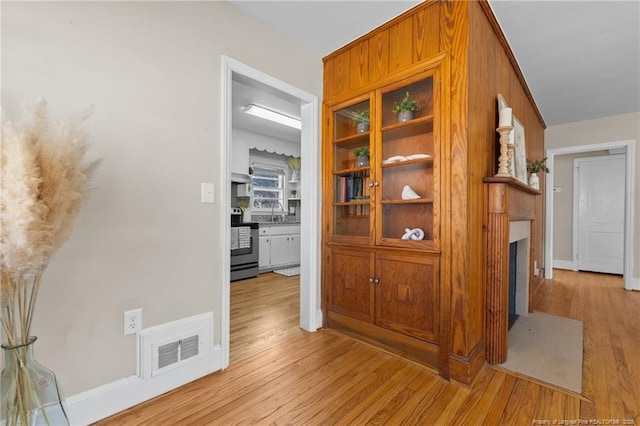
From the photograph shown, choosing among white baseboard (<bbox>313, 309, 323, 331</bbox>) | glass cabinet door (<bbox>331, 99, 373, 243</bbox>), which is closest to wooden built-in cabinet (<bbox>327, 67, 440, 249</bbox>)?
glass cabinet door (<bbox>331, 99, 373, 243</bbox>)

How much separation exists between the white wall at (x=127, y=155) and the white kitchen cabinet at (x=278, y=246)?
295 centimetres

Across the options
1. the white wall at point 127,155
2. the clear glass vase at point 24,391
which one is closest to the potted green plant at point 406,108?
the white wall at point 127,155

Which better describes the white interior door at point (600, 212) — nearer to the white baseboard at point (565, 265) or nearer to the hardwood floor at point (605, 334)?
the white baseboard at point (565, 265)

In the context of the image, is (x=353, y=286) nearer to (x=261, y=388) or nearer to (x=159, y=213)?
(x=261, y=388)

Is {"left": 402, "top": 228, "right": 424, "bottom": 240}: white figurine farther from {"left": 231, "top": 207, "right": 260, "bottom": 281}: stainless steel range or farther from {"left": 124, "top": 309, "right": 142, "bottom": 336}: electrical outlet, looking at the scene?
{"left": 231, "top": 207, "right": 260, "bottom": 281}: stainless steel range

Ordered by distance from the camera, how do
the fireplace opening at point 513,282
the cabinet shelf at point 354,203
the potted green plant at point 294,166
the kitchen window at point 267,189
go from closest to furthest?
the cabinet shelf at point 354,203, the fireplace opening at point 513,282, the kitchen window at point 267,189, the potted green plant at point 294,166

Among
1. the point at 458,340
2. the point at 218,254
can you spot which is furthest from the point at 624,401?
the point at 218,254

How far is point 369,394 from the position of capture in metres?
1.60

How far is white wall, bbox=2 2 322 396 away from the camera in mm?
1260

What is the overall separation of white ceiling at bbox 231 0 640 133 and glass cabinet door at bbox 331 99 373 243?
60 centimetres

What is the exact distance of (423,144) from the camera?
6.63 ft

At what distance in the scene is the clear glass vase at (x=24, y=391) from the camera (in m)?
0.93

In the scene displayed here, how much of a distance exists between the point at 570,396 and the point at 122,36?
3.11 meters

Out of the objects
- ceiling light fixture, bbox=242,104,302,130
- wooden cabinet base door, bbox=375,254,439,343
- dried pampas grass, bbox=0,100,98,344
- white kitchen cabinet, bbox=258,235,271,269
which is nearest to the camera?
dried pampas grass, bbox=0,100,98,344
